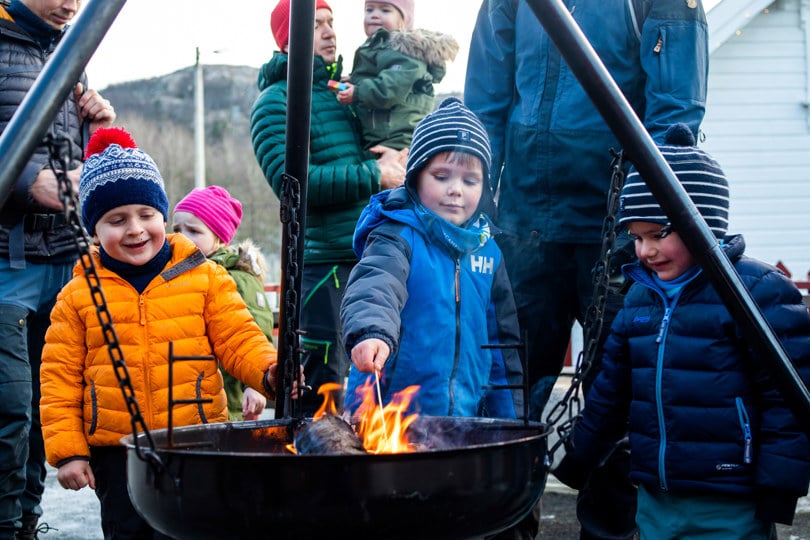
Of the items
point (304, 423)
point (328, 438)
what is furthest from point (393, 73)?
point (328, 438)

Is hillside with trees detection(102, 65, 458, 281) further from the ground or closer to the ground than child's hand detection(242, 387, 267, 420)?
further from the ground

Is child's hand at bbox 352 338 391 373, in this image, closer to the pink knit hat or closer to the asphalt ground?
the asphalt ground

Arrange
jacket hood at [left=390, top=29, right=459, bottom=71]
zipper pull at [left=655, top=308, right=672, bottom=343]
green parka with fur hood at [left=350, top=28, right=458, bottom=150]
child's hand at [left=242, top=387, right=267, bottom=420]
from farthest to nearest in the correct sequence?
jacket hood at [left=390, top=29, right=459, bottom=71], green parka with fur hood at [left=350, top=28, right=458, bottom=150], child's hand at [left=242, top=387, right=267, bottom=420], zipper pull at [left=655, top=308, right=672, bottom=343]

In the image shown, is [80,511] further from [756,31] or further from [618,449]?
[756,31]

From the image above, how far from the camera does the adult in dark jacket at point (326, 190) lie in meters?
4.05

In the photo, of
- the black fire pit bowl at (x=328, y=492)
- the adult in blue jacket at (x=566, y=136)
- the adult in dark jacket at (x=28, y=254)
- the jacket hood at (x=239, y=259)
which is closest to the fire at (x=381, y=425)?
the black fire pit bowl at (x=328, y=492)

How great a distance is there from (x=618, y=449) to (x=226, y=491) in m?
1.67

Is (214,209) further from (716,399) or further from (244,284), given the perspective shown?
(716,399)

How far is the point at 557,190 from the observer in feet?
10.7

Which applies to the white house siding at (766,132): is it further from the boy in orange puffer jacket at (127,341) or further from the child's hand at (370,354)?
the child's hand at (370,354)

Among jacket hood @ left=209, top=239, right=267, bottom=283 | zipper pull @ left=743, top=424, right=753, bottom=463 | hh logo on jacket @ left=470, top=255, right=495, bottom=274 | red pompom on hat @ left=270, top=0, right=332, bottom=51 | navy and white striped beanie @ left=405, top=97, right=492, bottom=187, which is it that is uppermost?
red pompom on hat @ left=270, top=0, right=332, bottom=51

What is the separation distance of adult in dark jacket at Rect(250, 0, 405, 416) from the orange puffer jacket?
968 millimetres

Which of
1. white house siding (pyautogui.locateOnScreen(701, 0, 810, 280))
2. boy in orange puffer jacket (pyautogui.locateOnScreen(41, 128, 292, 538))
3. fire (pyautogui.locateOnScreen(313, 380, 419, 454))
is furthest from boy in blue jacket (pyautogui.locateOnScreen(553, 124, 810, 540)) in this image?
white house siding (pyautogui.locateOnScreen(701, 0, 810, 280))

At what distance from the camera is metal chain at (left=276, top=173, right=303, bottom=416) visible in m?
2.26
